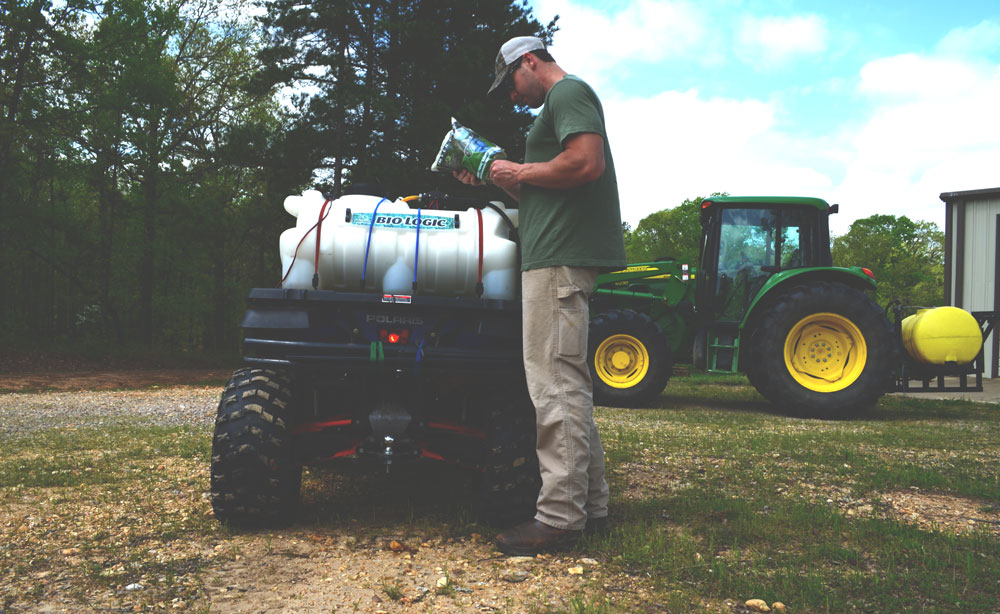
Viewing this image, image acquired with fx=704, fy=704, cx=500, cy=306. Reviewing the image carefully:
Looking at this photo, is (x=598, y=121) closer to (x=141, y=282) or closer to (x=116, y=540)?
(x=116, y=540)

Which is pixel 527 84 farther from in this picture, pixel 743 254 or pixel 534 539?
pixel 743 254

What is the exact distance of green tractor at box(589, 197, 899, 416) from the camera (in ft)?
26.5

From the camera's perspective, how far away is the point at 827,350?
8297 mm

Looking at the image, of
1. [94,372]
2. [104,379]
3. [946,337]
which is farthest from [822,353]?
[94,372]

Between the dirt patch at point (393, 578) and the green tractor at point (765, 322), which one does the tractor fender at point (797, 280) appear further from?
the dirt patch at point (393, 578)

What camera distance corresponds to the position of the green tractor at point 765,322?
26.5 feet

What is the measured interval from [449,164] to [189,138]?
21937 millimetres

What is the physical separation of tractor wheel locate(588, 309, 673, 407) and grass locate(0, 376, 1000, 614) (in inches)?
116

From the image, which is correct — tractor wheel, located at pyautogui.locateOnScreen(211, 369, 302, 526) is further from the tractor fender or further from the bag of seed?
the tractor fender

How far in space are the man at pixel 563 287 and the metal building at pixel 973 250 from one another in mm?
15127

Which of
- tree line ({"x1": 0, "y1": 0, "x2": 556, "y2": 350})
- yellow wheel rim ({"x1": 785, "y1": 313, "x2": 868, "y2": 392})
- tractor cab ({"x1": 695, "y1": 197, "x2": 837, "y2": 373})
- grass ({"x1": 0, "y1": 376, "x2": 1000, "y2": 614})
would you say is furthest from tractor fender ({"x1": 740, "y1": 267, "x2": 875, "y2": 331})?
tree line ({"x1": 0, "y1": 0, "x2": 556, "y2": 350})

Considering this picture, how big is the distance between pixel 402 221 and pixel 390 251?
0.49 ft

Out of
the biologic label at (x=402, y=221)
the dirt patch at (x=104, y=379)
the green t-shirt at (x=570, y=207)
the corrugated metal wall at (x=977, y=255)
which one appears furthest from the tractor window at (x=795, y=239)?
the dirt patch at (x=104, y=379)

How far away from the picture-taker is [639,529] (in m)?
3.09
